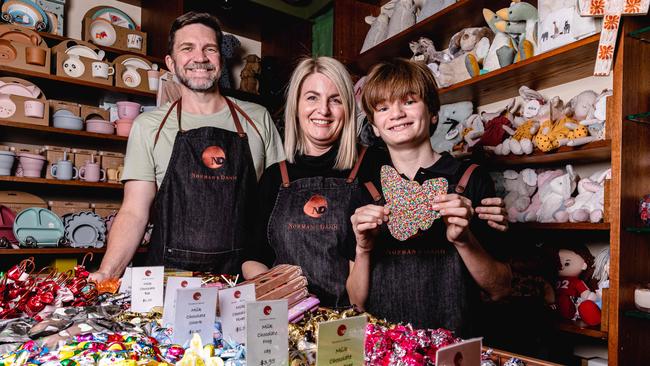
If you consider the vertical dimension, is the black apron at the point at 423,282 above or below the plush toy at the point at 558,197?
below

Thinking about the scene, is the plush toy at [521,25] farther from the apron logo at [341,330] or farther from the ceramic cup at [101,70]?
the ceramic cup at [101,70]

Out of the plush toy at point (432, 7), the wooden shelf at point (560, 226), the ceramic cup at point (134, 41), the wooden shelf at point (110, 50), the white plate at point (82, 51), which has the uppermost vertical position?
the plush toy at point (432, 7)

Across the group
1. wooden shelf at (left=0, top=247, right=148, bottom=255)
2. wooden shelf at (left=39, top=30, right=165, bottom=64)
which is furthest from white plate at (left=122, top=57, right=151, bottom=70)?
wooden shelf at (left=0, top=247, right=148, bottom=255)

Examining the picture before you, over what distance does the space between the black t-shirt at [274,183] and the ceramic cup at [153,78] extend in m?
2.22

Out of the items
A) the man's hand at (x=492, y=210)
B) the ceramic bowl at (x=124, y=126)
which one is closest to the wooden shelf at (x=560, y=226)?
the man's hand at (x=492, y=210)

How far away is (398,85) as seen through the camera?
4.80 feet

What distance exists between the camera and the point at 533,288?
2373 mm

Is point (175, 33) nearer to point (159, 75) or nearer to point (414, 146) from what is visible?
point (414, 146)

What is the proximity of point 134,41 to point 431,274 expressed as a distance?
3.11 metres

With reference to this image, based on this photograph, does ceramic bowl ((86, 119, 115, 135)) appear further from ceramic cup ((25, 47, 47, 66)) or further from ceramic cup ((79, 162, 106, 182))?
ceramic cup ((25, 47, 47, 66))

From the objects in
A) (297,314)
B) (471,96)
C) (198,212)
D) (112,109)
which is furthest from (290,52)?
(297,314)

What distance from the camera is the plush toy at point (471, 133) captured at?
8.95 ft

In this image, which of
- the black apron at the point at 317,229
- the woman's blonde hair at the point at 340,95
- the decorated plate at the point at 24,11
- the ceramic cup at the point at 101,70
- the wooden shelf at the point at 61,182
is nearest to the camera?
the black apron at the point at 317,229

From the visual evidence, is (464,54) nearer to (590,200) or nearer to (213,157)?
(590,200)
